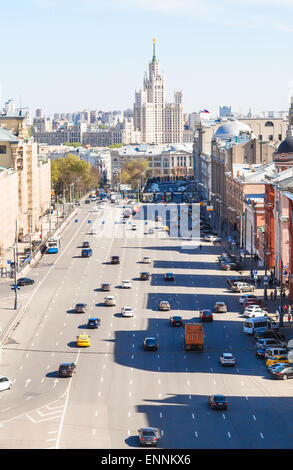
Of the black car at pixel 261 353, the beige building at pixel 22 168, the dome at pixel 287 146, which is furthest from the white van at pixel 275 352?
the beige building at pixel 22 168

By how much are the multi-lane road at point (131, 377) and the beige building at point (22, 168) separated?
34792 millimetres

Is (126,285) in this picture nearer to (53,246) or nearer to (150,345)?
(150,345)

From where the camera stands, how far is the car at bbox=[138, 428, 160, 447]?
3938 cm

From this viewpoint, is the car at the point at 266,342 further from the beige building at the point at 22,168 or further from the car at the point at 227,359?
the beige building at the point at 22,168

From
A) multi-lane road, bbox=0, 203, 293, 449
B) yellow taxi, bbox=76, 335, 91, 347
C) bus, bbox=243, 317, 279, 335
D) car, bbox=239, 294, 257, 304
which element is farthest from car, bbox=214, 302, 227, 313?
yellow taxi, bbox=76, 335, 91, 347

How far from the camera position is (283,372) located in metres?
52.2

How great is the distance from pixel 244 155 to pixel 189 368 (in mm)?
91560

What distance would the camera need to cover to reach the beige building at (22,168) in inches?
4865

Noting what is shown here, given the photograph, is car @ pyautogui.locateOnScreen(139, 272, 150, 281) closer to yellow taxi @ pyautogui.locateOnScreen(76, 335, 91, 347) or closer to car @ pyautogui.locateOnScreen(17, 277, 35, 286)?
car @ pyautogui.locateOnScreen(17, 277, 35, 286)

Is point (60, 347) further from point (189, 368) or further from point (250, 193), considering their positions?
point (250, 193)

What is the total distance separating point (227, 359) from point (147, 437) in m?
16.7

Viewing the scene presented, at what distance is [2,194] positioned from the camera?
108250 mm

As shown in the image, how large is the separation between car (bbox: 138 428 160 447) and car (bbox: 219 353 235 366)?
15.5 m

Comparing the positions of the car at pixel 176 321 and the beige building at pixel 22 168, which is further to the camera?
the beige building at pixel 22 168
